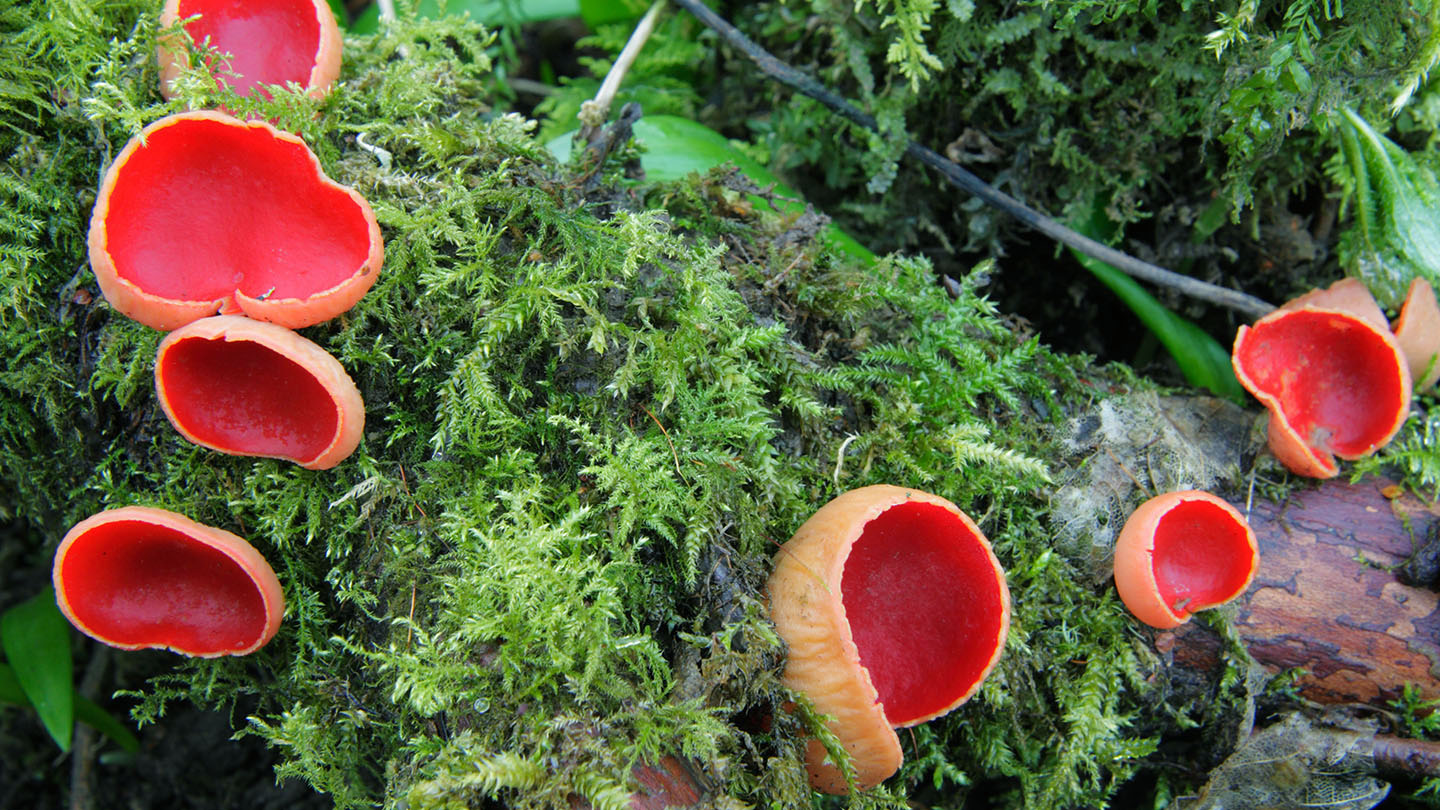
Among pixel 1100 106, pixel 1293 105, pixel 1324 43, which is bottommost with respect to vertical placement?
pixel 1100 106

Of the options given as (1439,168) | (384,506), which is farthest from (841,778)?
(1439,168)

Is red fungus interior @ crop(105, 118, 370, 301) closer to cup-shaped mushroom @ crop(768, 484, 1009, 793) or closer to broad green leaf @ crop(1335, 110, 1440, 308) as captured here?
cup-shaped mushroom @ crop(768, 484, 1009, 793)

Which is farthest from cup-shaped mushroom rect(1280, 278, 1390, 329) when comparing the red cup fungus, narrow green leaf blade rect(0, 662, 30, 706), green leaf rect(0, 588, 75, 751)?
narrow green leaf blade rect(0, 662, 30, 706)

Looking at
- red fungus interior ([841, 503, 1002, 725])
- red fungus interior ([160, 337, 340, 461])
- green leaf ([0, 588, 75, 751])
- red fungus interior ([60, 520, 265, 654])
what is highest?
red fungus interior ([160, 337, 340, 461])

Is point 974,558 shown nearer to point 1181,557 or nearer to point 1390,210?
point 1181,557

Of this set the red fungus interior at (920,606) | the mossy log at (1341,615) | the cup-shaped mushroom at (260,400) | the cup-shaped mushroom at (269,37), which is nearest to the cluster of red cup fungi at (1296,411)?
the mossy log at (1341,615)

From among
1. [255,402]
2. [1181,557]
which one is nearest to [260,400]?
[255,402]

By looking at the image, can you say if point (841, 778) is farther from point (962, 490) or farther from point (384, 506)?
point (384, 506)
